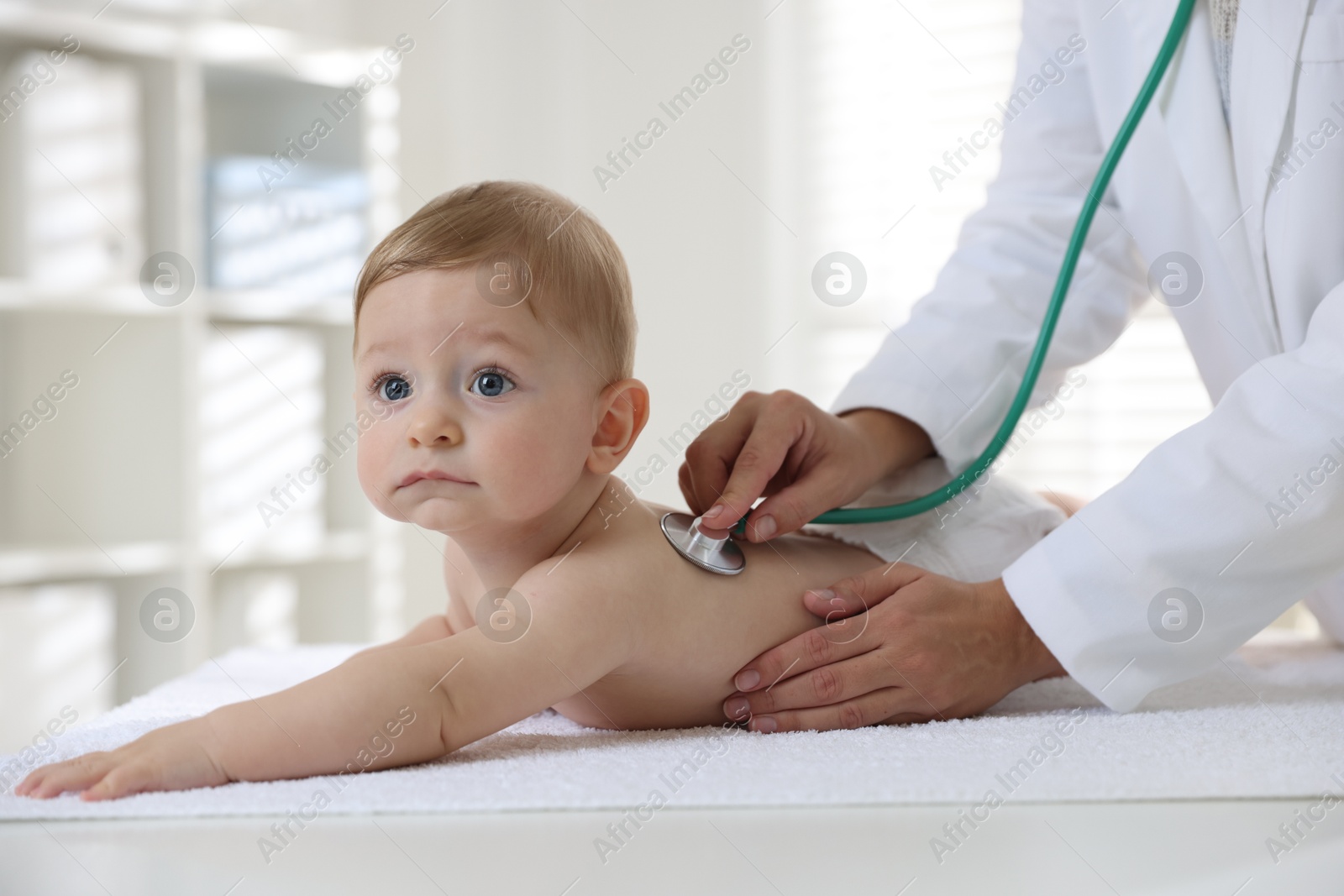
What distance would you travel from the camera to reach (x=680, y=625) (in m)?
0.79

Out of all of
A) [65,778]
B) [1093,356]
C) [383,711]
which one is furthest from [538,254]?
[1093,356]

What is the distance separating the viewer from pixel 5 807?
546 millimetres

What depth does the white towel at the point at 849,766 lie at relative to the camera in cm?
54

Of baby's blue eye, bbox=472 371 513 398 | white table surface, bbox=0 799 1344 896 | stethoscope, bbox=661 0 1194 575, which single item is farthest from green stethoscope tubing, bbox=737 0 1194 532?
white table surface, bbox=0 799 1344 896

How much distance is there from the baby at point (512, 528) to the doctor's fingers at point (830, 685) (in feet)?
0.10

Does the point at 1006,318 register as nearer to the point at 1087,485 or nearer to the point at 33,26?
the point at 1087,485

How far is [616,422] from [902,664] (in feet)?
0.93

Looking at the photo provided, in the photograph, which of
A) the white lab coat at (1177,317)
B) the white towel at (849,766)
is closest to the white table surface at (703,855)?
the white towel at (849,766)

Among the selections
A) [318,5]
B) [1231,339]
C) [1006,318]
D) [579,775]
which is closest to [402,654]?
[579,775]

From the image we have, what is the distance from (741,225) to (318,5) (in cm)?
108

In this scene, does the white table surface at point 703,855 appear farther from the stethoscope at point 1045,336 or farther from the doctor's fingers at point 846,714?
the stethoscope at point 1045,336

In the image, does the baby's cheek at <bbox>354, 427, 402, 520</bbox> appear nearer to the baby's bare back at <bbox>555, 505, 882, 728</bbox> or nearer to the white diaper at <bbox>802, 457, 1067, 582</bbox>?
the baby's bare back at <bbox>555, 505, 882, 728</bbox>

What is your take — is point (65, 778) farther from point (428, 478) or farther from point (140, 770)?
point (428, 478)

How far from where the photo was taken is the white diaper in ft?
3.18
